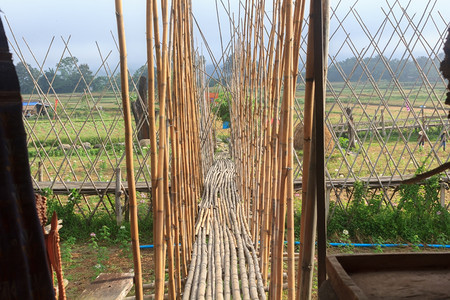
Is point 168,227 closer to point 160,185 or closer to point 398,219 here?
point 160,185

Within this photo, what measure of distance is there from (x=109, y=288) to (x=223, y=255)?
55 centimetres

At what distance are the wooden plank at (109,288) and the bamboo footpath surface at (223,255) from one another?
26 centimetres

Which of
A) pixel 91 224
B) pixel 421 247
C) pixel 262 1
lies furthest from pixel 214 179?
pixel 262 1

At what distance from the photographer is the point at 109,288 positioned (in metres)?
1.79

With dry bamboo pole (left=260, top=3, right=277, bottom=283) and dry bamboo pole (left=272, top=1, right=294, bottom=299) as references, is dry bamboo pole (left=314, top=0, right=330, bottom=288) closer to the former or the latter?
dry bamboo pole (left=272, top=1, right=294, bottom=299)

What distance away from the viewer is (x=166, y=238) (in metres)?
1.39

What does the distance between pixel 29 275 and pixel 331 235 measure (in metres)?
2.90

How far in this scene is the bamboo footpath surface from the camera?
1.70m

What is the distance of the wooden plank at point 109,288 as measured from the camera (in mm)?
1723

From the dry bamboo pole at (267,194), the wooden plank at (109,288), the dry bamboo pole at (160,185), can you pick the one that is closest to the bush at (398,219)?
the dry bamboo pole at (267,194)

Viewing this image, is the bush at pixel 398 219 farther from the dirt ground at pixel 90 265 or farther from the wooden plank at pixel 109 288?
the wooden plank at pixel 109 288

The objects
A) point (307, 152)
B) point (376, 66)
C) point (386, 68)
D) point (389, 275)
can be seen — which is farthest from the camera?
point (376, 66)

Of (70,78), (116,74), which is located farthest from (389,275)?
(70,78)

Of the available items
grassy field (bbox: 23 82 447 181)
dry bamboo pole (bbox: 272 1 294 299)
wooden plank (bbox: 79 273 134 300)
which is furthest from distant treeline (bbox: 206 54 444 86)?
wooden plank (bbox: 79 273 134 300)
